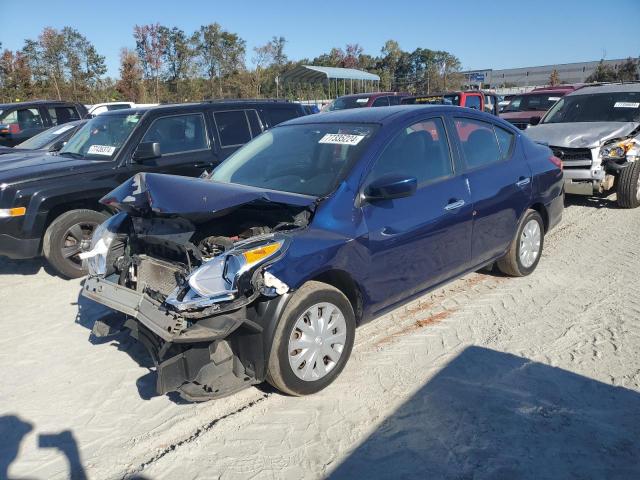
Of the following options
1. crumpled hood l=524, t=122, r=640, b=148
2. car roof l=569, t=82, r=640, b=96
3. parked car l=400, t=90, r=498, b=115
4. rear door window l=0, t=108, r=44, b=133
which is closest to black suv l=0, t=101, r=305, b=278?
crumpled hood l=524, t=122, r=640, b=148

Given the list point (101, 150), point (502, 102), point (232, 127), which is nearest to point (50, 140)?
point (101, 150)

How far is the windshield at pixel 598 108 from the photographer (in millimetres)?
8641

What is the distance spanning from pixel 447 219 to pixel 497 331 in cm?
102

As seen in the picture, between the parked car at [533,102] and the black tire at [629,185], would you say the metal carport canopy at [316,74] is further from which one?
the black tire at [629,185]

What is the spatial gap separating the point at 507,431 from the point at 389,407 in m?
0.70

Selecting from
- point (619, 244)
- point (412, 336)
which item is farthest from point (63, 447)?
point (619, 244)

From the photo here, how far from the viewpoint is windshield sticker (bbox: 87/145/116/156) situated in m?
6.25

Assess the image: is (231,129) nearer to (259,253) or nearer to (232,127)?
(232,127)

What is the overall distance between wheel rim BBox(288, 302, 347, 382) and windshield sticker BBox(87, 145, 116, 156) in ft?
13.5

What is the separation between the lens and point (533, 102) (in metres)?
15.5

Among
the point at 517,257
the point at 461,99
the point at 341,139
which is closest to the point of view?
the point at 341,139

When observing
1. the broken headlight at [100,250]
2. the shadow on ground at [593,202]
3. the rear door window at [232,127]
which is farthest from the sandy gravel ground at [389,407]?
the shadow on ground at [593,202]

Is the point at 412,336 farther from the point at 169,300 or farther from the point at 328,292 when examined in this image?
the point at 169,300

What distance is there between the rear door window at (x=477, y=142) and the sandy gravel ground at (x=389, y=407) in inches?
51.7
